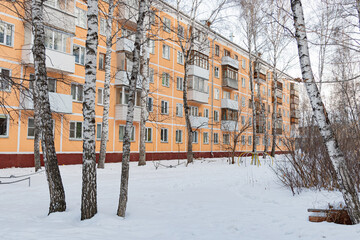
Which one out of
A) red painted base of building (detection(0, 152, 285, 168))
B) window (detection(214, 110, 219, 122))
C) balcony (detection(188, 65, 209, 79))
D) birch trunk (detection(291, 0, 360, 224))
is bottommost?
red painted base of building (detection(0, 152, 285, 168))

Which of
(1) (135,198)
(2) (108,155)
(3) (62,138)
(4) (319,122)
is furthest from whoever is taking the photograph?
(2) (108,155)

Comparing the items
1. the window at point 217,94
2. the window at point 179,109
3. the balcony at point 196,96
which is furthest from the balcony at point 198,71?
the window at point 217,94

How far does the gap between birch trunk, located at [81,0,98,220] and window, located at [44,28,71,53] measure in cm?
1495

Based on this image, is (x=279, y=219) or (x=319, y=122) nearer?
(x=319, y=122)

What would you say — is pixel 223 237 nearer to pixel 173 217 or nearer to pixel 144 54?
pixel 173 217

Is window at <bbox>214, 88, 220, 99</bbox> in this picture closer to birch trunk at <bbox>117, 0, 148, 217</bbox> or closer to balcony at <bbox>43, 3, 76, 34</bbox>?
balcony at <bbox>43, 3, 76, 34</bbox>

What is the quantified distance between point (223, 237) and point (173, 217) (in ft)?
5.33

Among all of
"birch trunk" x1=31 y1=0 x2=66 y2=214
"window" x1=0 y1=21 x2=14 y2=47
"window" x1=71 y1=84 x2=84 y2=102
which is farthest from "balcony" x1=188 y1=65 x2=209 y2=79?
"birch trunk" x1=31 y1=0 x2=66 y2=214

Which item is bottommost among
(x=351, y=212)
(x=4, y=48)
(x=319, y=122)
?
(x=351, y=212)

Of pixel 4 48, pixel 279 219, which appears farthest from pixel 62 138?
pixel 279 219

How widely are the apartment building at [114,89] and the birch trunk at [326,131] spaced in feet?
11.5

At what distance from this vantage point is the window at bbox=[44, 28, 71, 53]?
1973cm

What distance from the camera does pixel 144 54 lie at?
763 inches

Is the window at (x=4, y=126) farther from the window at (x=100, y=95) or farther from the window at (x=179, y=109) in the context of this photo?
the window at (x=179, y=109)
